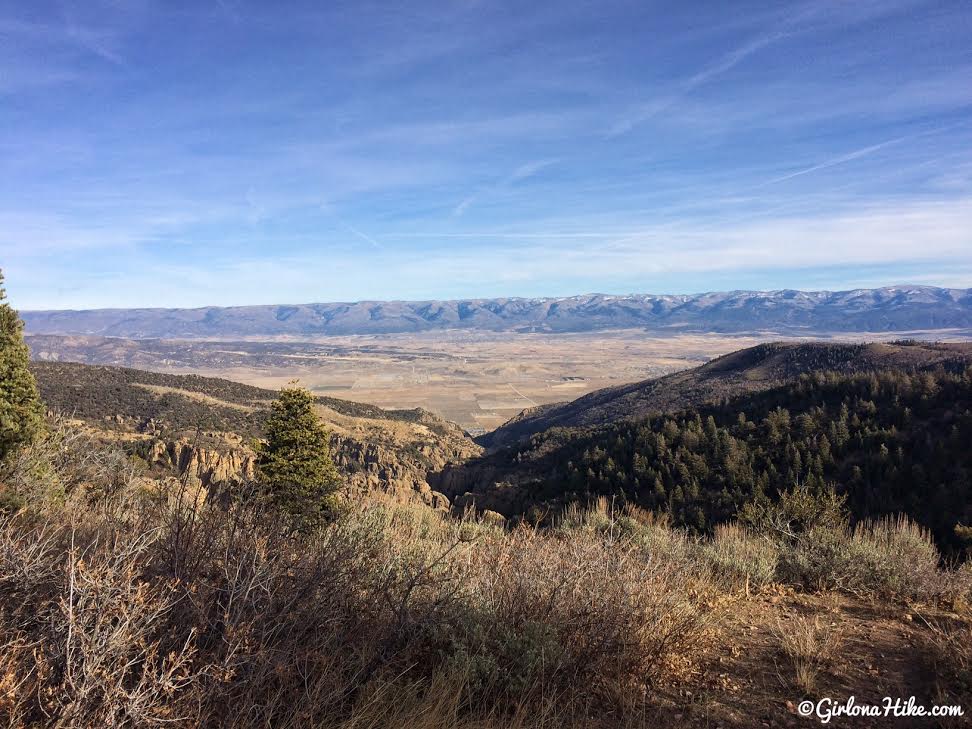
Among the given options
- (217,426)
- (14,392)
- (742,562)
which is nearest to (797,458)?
(742,562)

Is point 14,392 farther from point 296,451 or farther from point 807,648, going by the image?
point 807,648

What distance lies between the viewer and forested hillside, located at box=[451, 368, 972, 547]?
22.7 m

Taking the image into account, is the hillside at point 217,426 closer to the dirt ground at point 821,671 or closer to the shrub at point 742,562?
the shrub at point 742,562

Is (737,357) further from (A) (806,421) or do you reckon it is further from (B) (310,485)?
(B) (310,485)

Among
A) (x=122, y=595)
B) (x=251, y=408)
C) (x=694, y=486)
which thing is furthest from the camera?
(x=251, y=408)

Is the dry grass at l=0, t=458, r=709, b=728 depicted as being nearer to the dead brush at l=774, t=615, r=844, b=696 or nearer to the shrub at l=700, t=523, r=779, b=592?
the dead brush at l=774, t=615, r=844, b=696

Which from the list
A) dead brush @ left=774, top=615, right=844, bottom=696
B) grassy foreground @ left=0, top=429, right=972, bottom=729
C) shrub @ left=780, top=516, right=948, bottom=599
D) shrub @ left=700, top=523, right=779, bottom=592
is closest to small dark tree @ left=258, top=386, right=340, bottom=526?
grassy foreground @ left=0, top=429, right=972, bottom=729

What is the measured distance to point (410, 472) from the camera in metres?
40.4

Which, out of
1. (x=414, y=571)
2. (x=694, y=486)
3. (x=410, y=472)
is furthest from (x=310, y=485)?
(x=410, y=472)

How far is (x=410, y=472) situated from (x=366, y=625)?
3740 cm

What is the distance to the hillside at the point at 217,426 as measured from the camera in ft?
95.8

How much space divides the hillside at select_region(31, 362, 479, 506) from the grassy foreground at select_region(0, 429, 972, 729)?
20.0 meters

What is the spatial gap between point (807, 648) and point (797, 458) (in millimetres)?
24074

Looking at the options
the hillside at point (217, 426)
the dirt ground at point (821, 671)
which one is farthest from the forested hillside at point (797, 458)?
the dirt ground at point (821, 671)
